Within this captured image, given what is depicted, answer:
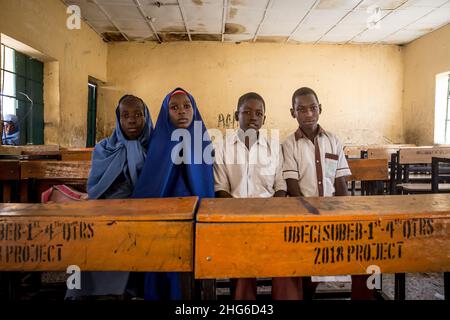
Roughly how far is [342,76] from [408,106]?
5.68 feet

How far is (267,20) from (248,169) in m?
5.33

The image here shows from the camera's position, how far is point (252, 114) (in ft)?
5.59

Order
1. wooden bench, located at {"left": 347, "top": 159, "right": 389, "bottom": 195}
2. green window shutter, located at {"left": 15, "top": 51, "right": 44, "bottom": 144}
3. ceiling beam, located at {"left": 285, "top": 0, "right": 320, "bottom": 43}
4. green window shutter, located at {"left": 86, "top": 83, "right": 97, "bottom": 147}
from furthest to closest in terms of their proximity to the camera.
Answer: green window shutter, located at {"left": 86, "top": 83, "right": 97, "bottom": 147}
ceiling beam, located at {"left": 285, "top": 0, "right": 320, "bottom": 43}
green window shutter, located at {"left": 15, "top": 51, "right": 44, "bottom": 144}
wooden bench, located at {"left": 347, "top": 159, "right": 389, "bottom": 195}

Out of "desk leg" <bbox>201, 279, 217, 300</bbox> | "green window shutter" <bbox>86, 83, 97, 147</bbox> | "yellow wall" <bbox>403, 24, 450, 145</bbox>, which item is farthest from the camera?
"green window shutter" <bbox>86, 83, 97, 147</bbox>

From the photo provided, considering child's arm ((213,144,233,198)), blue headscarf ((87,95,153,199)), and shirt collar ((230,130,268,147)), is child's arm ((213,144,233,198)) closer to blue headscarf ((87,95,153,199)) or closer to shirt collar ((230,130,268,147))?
shirt collar ((230,130,268,147))

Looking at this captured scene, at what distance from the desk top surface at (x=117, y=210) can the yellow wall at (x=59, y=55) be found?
3941 millimetres

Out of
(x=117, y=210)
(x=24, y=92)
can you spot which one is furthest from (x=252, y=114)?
(x=24, y=92)

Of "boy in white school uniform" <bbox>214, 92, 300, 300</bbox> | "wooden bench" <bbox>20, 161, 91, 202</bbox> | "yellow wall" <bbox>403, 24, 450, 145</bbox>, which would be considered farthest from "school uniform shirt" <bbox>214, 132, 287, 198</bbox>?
"yellow wall" <bbox>403, 24, 450, 145</bbox>

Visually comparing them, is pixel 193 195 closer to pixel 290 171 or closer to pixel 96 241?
pixel 290 171

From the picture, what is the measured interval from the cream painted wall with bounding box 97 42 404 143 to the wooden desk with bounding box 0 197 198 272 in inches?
271

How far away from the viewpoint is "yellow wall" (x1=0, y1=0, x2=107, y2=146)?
4021mm

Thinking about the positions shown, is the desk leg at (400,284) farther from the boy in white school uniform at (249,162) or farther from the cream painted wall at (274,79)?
the cream painted wall at (274,79)
